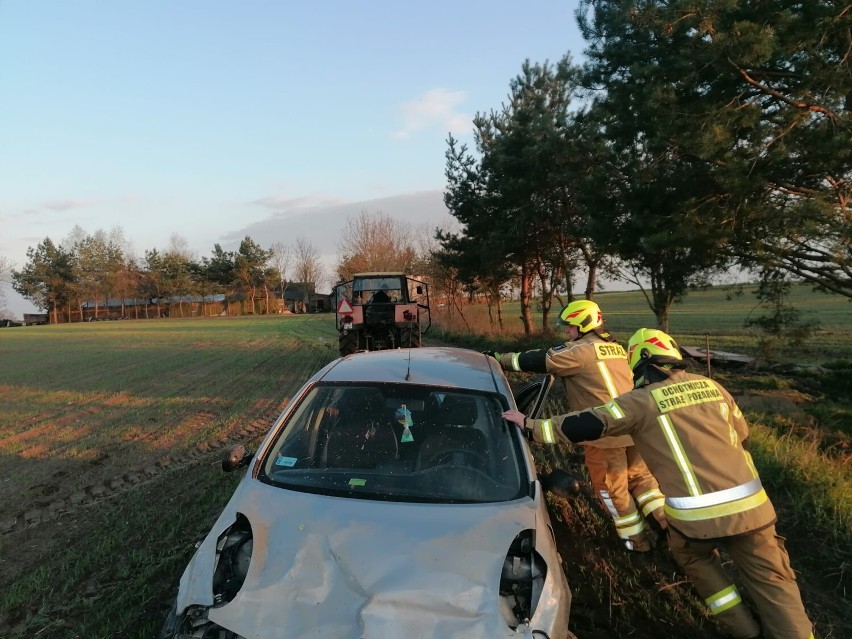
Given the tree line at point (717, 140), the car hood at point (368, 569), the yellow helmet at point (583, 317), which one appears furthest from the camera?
the tree line at point (717, 140)

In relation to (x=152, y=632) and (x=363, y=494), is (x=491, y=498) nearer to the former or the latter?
(x=363, y=494)

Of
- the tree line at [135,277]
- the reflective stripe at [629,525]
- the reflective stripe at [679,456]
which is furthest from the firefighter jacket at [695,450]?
the tree line at [135,277]

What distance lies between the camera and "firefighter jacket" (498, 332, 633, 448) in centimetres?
440

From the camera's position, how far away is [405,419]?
11.6ft

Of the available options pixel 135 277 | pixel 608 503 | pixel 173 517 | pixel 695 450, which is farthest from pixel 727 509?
pixel 135 277

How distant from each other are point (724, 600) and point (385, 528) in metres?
1.98

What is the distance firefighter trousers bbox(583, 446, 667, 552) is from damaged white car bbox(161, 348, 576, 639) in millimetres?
1287

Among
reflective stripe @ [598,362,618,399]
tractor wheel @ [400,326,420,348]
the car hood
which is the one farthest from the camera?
tractor wheel @ [400,326,420,348]

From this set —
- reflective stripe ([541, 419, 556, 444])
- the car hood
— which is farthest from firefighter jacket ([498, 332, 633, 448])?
the car hood

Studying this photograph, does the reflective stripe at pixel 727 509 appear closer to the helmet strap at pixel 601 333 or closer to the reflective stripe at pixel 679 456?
the reflective stripe at pixel 679 456

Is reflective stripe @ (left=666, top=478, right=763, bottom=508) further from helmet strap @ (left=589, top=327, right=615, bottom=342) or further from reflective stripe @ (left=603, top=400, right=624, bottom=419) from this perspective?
helmet strap @ (left=589, top=327, right=615, bottom=342)

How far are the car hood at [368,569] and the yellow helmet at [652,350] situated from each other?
1.17 meters

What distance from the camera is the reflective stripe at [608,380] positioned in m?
4.39

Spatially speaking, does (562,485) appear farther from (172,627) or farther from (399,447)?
(172,627)
